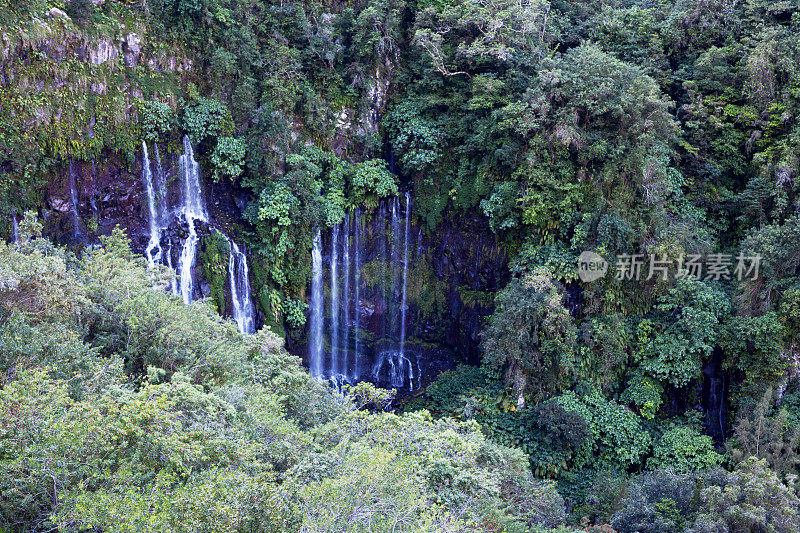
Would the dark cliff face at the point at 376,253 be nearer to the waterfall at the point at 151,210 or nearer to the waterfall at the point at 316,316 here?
the waterfall at the point at 151,210

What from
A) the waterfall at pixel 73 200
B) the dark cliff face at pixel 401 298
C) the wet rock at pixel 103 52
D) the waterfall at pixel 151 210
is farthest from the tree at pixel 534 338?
the wet rock at pixel 103 52

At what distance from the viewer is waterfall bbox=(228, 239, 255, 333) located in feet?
45.4

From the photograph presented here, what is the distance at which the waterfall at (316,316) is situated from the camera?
14797 millimetres

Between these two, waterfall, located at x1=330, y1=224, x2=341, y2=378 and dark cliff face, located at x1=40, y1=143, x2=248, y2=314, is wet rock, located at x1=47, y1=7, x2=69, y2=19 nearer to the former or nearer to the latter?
dark cliff face, located at x1=40, y1=143, x2=248, y2=314

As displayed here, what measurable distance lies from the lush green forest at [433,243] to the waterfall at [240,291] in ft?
0.19

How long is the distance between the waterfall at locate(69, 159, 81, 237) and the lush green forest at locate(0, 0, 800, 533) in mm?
50

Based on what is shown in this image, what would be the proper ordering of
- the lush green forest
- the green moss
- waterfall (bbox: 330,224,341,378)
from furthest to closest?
1. waterfall (bbox: 330,224,341,378)
2. the green moss
3. the lush green forest

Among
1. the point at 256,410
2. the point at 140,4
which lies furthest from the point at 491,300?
the point at 140,4

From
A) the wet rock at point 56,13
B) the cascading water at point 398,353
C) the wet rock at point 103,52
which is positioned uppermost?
the wet rock at point 56,13

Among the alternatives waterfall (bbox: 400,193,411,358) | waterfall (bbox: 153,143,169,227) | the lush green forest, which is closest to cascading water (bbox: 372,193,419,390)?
waterfall (bbox: 400,193,411,358)

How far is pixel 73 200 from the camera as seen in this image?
40.7 feet

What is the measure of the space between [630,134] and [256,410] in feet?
34.1

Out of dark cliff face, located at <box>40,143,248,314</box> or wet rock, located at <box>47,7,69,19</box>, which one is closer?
wet rock, located at <box>47,7,69,19</box>

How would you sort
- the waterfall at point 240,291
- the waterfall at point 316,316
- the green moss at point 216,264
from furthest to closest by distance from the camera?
the waterfall at point 316,316
the waterfall at point 240,291
the green moss at point 216,264
